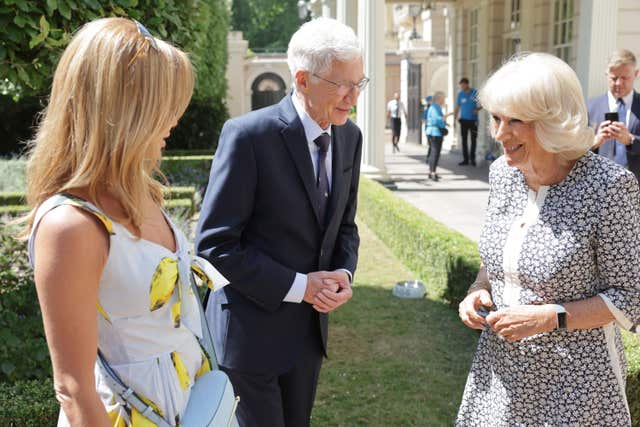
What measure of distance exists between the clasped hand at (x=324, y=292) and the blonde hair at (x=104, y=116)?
1.04 meters

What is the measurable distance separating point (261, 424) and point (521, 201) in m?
1.21

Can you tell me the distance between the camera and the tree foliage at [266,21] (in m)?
54.0

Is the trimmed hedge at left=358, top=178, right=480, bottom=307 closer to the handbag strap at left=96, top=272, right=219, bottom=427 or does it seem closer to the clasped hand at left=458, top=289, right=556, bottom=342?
the clasped hand at left=458, top=289, right=556, bottom=342

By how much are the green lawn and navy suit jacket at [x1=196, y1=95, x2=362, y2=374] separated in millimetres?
1659

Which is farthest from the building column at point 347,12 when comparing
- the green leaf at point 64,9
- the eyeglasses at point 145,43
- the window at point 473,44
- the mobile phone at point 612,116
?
the eyeglasses at point 145,43

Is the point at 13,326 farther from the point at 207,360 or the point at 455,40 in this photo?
the point at 455,40

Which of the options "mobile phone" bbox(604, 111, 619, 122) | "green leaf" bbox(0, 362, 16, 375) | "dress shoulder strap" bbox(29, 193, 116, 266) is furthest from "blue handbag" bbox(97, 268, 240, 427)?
"mobile phone" bbox(604, 111, 619, 122)

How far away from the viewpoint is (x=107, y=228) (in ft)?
4.83

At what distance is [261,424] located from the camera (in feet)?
8.41

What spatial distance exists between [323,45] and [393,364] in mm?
3043

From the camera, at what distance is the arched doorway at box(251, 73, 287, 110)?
42969 mm

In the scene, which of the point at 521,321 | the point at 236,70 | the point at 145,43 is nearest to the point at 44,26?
the point at 145,43

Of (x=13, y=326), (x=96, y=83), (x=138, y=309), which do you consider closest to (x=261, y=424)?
(x=138, y=309)

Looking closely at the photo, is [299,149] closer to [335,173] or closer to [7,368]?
[335,173]
